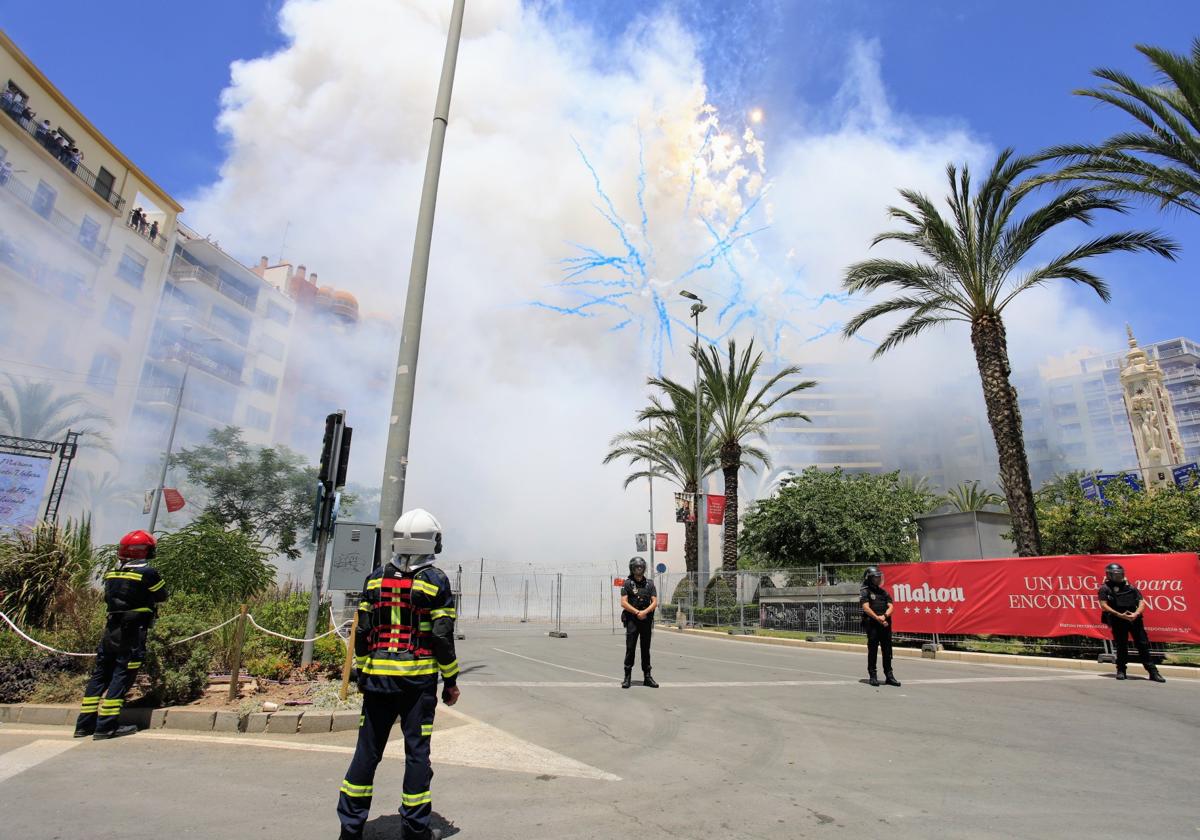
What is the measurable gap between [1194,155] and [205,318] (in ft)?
211

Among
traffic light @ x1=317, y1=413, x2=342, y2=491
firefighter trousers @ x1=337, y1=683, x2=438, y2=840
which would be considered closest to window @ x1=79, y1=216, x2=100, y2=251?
traffic light @ x1=317, y1=413, x2=342, y2=491

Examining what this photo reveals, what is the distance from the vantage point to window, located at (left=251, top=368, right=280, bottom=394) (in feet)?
209

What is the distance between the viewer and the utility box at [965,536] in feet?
59.5

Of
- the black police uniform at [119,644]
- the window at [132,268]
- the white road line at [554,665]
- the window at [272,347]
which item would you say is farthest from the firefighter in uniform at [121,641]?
the window at [272,347]

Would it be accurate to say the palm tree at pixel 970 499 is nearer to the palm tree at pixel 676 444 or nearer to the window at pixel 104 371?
the palm tree at pixel 676 444

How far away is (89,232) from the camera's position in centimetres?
4025

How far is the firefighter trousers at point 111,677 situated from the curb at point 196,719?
0.29 m

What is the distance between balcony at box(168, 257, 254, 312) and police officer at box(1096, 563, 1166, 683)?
5987 centimetres

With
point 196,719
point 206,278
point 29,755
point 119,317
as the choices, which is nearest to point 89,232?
point 119,317

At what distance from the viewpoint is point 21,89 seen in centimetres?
3475

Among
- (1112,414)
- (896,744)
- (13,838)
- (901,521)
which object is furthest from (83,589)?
(1112,414)

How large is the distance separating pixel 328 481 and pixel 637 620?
14.4 ft

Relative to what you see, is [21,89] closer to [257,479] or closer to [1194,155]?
[257,479]

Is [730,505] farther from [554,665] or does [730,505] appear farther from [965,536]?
[554,665]
